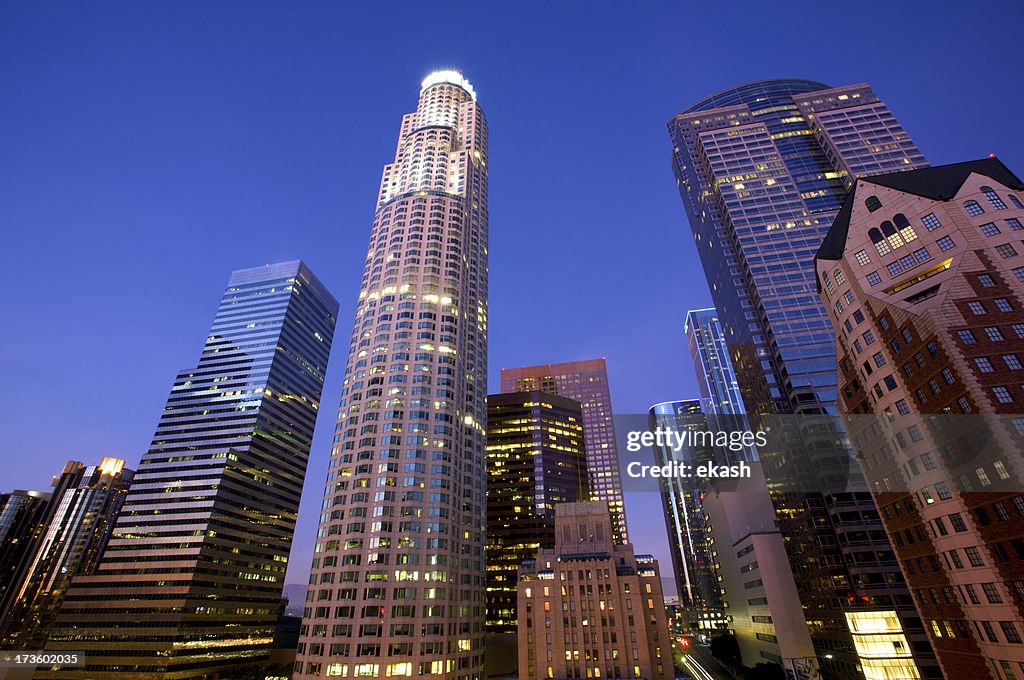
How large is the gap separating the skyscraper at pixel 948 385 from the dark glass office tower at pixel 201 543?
178885 mm

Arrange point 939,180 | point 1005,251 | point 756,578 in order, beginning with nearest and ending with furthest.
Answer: point 1005,251
point 939,180
point 756,578

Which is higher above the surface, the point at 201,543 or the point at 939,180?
the point at 939,180

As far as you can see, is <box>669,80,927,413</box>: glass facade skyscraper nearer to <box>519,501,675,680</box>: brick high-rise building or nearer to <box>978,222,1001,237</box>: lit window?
<box>978,222,1001,237</box>: lit window

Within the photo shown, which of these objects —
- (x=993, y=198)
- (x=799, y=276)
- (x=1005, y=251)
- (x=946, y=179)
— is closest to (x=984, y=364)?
(x=1005, y=251)

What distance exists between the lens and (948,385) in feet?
169

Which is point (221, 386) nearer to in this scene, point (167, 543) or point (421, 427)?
point (167, 543)

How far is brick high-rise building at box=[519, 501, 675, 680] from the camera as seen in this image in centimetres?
9762

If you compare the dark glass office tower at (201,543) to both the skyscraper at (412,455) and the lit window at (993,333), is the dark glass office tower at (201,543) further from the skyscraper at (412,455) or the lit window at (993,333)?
the lit window at (993,333)

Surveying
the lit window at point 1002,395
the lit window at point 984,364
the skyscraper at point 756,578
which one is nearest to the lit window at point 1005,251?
the lit window at point 984,364

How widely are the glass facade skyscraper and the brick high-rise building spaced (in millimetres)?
49771

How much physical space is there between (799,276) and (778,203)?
79.4 ft

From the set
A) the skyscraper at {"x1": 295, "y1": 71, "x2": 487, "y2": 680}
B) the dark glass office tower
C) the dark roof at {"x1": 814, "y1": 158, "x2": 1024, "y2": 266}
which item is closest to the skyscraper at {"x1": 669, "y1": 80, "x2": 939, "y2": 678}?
the dark roof at {"x1": 814, "y1": 158, "x2": 1024, "y2": 266}

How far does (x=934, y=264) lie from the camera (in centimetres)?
5731

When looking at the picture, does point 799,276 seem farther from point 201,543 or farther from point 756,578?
point 201,543
